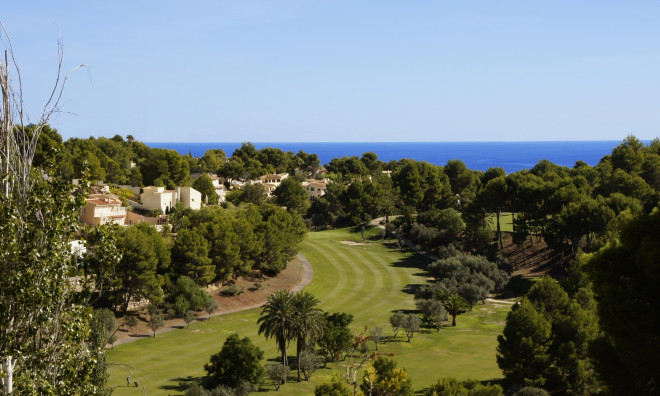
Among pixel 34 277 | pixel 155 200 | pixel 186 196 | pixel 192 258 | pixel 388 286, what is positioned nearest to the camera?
pixel 34 277

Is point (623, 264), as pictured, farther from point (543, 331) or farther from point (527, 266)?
point (527, 266)

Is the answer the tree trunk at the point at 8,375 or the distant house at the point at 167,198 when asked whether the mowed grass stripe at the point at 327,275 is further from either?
the tree trunk at the point at 8,375

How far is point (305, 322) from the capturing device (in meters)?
42.8

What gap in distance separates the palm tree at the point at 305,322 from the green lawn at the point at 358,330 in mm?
2963

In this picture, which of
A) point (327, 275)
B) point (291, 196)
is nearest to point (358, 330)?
point (327, 275)

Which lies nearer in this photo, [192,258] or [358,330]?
[358,330]

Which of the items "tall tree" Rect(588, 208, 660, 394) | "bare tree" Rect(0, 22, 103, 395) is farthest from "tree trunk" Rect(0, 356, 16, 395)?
"tall tree" Rect(588, 208, 660, 394)

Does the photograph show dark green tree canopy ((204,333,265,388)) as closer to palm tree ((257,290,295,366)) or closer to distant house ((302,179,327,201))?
palm tree ((257,290,295,366))

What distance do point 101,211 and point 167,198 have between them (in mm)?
19276

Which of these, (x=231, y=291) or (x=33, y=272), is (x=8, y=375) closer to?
(x=33, y=272)

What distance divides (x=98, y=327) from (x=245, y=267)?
33210mm

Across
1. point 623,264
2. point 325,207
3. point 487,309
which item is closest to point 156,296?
point 487,309

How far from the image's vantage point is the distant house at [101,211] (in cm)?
6962

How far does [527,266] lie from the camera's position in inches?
3093
